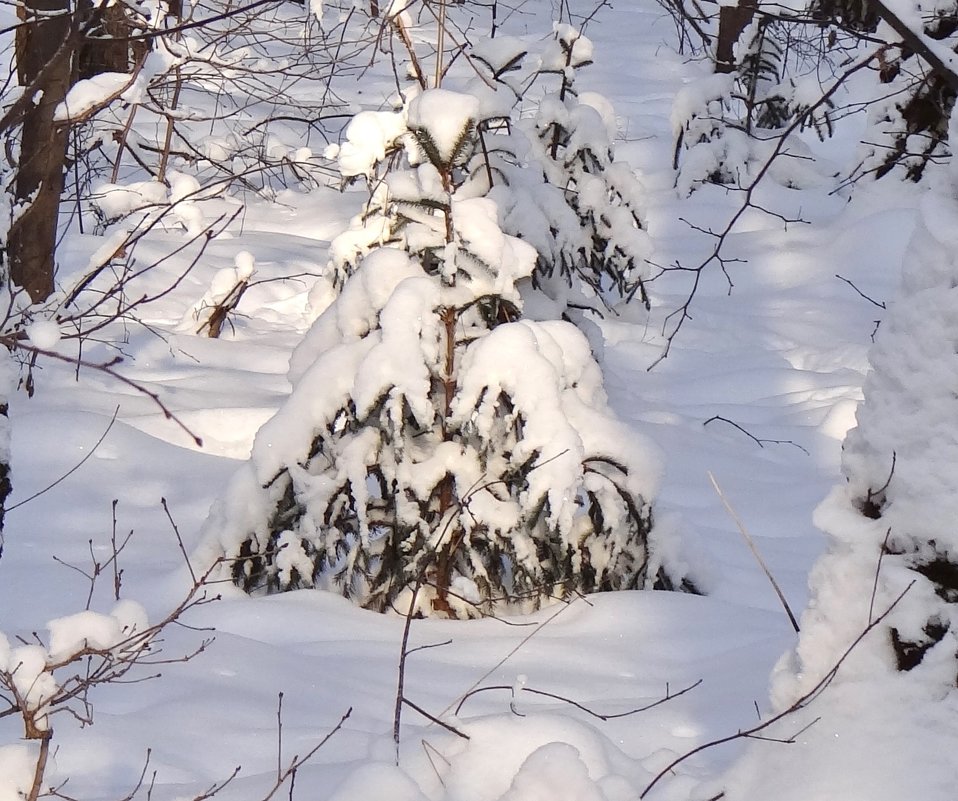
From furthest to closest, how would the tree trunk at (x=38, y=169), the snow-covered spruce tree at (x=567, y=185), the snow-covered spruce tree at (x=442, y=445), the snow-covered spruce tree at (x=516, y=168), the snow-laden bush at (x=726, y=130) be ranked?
1. the snow-laden bush at (x=726, y=130)
2. the tree trunk at (x=38, y=169)
3. the snow-covered spruce tree at (x=567, y=185)
4. the snow-covered spruce tree at (x=516, y=168)
5. the snow-covered spruce tree at (x=442, y=445)

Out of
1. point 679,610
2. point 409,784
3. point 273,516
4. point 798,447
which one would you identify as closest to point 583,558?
point 679,610

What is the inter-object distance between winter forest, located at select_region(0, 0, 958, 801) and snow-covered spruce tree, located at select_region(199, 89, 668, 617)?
0.01 meters

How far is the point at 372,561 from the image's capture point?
3355 millimetres

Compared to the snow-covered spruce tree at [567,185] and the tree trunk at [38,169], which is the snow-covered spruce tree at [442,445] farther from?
the tree trunk at [38,169]

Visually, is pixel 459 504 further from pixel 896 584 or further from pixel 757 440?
pixel 757 440

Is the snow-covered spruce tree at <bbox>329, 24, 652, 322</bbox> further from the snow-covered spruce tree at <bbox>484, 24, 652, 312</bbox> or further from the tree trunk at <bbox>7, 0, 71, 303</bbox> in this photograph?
the tree trunk at <bbox>7, 0, 71, 303</bbox>

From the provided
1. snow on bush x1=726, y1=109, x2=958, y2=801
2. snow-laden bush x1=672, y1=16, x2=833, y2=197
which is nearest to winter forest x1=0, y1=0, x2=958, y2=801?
snow on bush x1=726, y1=109, x2=958, y2=801

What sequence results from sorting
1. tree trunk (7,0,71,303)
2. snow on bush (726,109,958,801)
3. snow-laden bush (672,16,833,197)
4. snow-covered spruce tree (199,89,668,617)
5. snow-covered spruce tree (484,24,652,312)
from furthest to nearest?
snow-laden bush (672,16,833,197)
tree trunk (7,0,71,303)
snow-covered spruce tree (484,24,652,312)
snow-covered spruce tree (199,89,668,617)
snow on bush (726,109,958,801)

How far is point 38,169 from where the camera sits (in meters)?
4.52

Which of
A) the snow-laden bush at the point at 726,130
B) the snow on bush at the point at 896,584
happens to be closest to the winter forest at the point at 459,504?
the snow on bush at the point at 896,584

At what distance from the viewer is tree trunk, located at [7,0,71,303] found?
3.66m

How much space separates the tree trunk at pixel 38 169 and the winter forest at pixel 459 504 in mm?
26

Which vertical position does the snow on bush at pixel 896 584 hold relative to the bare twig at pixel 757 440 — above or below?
above

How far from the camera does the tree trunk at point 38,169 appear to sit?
3.66 meters
